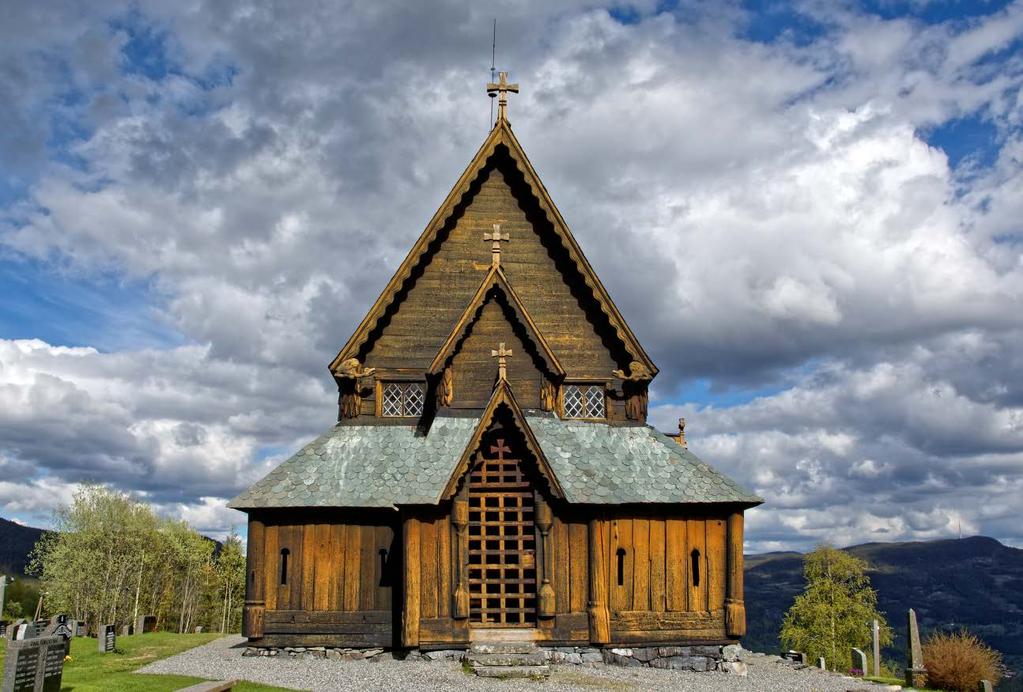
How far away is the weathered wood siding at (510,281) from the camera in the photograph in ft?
85.0

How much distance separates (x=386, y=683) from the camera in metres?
17.8

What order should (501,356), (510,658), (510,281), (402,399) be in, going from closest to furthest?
(510,658)
(501,356)
(402,399)
(510,281)

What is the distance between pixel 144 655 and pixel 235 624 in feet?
192

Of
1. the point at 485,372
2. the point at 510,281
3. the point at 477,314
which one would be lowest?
the point at 485,372

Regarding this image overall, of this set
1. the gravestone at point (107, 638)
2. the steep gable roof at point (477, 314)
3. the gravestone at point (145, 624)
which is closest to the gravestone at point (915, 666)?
the steep gable roof at point (477, 314)

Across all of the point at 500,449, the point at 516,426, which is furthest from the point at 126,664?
the point at 516,426

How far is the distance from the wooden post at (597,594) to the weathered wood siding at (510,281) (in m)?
5.57

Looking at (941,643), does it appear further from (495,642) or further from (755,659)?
(495,642)

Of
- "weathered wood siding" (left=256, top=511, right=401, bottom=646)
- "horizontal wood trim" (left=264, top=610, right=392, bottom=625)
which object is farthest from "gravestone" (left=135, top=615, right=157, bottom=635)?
"weathered wood siding" (left=256, top=511, right=401, bottom=646)

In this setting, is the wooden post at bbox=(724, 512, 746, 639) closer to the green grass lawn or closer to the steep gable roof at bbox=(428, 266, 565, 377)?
the steep gable roof at bbox=(428, 266, 565, 377)

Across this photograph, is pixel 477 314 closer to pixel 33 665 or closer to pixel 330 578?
pixel 330 578

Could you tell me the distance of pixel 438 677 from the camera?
1870 centimetres

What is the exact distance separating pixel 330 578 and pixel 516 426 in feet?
19.9

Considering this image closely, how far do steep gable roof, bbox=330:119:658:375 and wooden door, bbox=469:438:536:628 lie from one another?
5.65 meters
